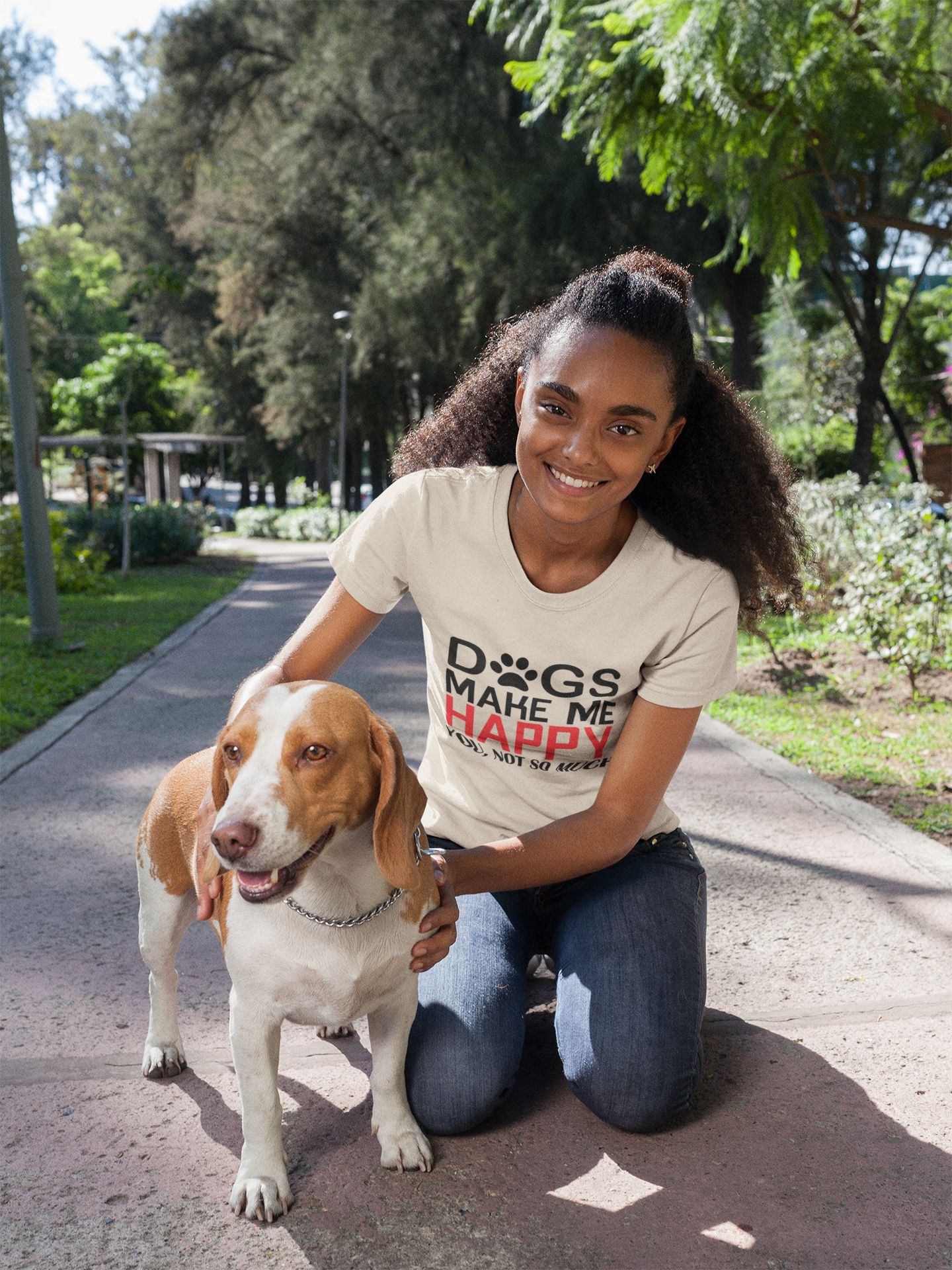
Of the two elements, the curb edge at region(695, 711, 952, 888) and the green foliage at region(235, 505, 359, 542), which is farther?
the green foliage at region(235, 505, 359, 542)

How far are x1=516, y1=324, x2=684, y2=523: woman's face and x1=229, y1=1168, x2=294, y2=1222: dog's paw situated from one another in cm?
167

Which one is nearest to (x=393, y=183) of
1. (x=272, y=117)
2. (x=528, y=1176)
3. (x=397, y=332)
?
(x=397, y=332)

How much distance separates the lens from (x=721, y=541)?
284 cm

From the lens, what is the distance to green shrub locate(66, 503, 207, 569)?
1947 centimetres

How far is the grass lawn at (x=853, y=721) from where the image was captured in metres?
5.39

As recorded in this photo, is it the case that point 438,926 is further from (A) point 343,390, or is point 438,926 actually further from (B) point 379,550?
(A) point 343,390

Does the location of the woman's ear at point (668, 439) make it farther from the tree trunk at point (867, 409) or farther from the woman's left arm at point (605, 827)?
the tree trunk at point (867, 409)

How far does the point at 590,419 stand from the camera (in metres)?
2.50

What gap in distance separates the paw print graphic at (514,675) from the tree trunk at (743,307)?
1607 cm

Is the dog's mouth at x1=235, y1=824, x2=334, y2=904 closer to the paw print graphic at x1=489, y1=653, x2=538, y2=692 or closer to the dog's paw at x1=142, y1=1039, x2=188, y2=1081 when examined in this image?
the paw print graphic at x1=489, y1=653, x2=538, y2=692

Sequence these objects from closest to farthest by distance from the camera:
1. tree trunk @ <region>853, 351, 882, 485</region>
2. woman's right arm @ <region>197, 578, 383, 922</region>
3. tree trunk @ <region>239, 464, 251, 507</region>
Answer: woman's right arm @ <region>197, 578, 383, 922</region> → tree trunk @ <region>853, 351, 882, 485</region> → tree trunk @ <region>239, 464, 251, 507</region>

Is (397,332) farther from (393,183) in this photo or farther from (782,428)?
(782,428)

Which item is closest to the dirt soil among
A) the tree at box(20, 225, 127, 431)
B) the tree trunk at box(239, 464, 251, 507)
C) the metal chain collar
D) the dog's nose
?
the metal chain collar

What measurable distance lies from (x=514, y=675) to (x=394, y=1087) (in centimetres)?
106
